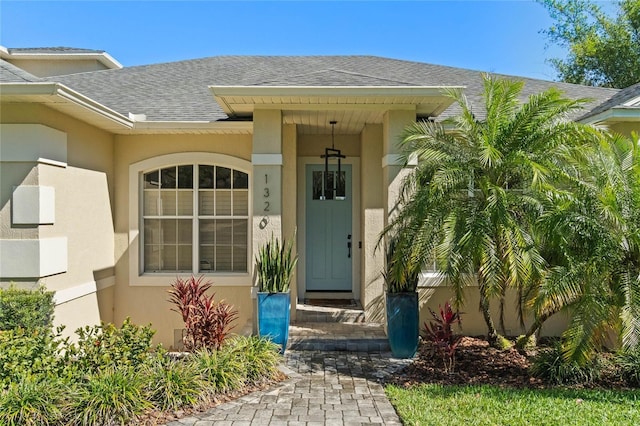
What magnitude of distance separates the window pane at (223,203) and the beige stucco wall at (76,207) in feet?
6.51

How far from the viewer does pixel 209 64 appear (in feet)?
44.5

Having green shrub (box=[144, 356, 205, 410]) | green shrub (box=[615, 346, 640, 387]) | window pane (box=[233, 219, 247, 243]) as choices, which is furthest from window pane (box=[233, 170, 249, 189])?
green shrub (box=[615, 346, 640, 387])

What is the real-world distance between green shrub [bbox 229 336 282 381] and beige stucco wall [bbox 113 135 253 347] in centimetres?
253

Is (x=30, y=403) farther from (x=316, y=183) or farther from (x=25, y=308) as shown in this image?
(x=316, y=183)

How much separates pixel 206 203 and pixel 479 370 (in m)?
5.70

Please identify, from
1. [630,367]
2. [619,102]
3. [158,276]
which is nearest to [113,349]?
[158,276]

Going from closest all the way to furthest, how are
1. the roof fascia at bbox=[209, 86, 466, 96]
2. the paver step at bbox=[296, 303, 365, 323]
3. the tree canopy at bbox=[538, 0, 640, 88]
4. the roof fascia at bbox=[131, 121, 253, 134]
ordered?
the roof fascia at bbox=[209, 86, 466, 96] < the roof fascia at bbox=[131, 121, 253, 134] < the paver step at bbox=[296, 303, 365, 323] < the tree canopy at bbox=[538, 0, 640, 88]

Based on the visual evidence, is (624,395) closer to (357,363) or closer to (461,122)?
(357,363)

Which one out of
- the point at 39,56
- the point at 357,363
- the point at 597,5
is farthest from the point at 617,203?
the point at 597,5

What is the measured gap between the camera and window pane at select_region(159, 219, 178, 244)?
968 cm

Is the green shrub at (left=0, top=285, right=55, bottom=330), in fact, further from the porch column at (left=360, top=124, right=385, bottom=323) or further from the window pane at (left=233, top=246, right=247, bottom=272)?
the porch column at (left=360, top=124, right=385, bottom=323)

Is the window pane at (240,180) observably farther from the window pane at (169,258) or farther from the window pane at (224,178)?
the window pane at (169,258)

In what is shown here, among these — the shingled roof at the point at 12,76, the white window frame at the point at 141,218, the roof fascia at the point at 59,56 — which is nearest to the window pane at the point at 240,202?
the white window frame at the point at 141,218

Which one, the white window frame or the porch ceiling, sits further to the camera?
the white window frame
